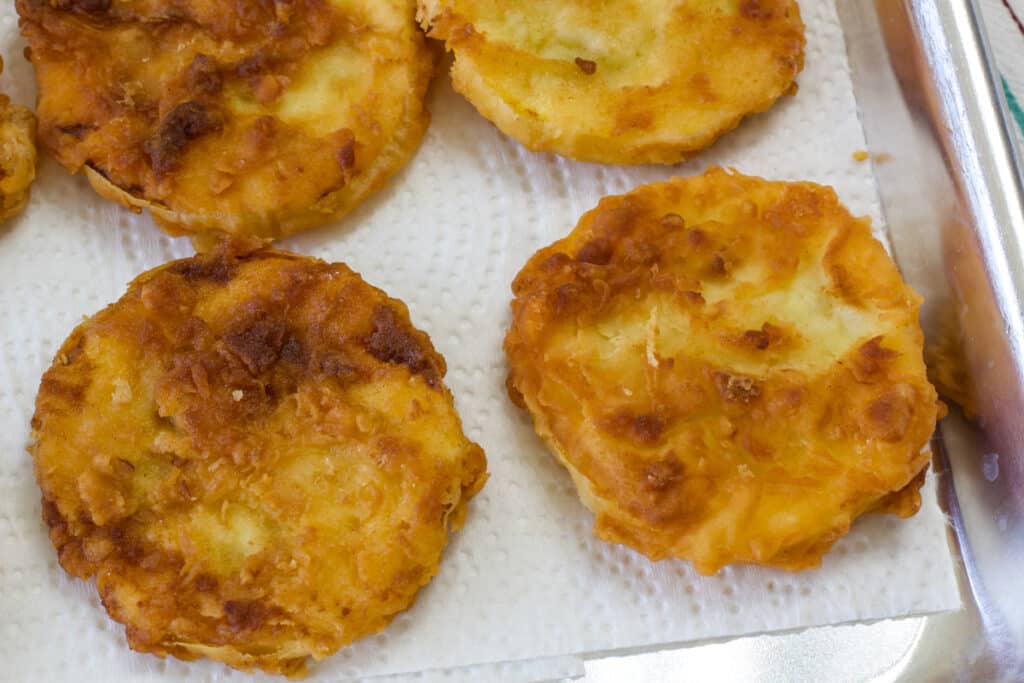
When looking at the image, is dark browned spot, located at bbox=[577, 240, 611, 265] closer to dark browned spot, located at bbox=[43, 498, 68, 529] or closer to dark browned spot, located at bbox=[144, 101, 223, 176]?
dark browned spot, located at bbox=[144, 101, 223, 176]

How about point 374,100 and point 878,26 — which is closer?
point 374,100

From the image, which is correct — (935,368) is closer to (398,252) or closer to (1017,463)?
(1017,463)

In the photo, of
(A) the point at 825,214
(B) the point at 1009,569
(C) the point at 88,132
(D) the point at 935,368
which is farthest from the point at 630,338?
(C) the point at 88,132

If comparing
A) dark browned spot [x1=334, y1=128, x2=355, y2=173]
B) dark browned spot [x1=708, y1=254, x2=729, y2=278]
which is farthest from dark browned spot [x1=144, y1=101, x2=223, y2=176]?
dark browned spot [x1=708, y1=254, x2=729, y2=278]

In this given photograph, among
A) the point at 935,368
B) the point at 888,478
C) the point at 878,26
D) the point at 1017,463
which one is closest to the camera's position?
the point at 888,478

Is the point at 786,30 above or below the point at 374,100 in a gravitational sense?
above

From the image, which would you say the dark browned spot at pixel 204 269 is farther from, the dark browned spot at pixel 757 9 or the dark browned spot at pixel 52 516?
the dark browned spot at pixel 757 9
